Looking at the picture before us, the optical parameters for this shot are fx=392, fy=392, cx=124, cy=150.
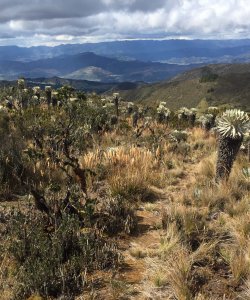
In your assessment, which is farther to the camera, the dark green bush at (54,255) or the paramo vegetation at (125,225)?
the paramo vegetation at (125,225)

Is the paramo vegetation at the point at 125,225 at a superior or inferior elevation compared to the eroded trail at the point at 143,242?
superior

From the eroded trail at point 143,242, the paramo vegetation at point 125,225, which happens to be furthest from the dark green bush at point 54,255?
the eroded trail at point 143,242

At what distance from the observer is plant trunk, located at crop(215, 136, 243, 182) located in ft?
26.1

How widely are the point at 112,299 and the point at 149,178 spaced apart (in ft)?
14.4

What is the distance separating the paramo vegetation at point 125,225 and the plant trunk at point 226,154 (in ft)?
0.07

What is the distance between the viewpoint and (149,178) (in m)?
8.25

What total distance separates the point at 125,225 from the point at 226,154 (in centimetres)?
327

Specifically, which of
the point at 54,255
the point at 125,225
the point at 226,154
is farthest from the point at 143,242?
the point at 226,154

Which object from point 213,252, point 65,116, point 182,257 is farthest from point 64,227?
point 65,116

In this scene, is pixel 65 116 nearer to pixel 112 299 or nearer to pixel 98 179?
pixel 98 179

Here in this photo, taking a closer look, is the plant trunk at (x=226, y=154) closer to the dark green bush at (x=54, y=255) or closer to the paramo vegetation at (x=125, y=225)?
the paramo vegetation at (x=125, y=225)

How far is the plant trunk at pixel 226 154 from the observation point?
795 centimetres

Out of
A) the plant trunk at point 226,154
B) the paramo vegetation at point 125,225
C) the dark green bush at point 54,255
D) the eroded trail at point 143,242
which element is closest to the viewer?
the dark green bush at point 54,255

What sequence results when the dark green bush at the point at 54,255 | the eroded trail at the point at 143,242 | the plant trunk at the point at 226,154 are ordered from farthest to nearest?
the plant trunk at the point at 226,154, the eroded trail at the point at 143,242, the dark green bush at the point at 54,255
